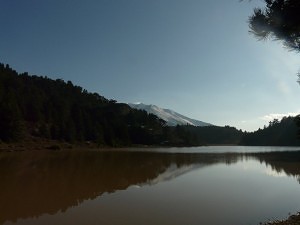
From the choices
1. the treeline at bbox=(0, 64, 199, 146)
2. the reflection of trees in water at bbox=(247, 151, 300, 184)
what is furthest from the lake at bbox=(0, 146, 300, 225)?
the treeline at bbox=(0, 64, 199, 146)

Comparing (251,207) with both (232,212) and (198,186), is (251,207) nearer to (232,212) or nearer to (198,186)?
(232,212)

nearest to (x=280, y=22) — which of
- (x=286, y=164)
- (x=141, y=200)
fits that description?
(x=141, y=200)

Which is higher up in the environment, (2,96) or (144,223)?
(2,96)

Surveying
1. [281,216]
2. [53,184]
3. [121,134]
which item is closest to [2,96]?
[121,134]

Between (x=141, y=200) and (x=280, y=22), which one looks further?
(x=141, y=200)

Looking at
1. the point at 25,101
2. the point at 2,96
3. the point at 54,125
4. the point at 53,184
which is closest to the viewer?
the point at 53,184

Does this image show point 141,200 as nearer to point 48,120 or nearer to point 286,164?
point 286,164

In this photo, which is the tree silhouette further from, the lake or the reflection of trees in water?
the reflection of trees in water

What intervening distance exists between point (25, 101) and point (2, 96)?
29819mm

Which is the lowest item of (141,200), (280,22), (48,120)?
(141,200)

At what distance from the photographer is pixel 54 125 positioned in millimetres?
150625

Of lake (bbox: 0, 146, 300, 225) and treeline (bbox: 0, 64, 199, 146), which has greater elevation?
treeline (bbox: 0, 64, 199, 146)

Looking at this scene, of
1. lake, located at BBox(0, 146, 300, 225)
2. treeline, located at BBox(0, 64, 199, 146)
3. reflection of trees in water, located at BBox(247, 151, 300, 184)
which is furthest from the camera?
treeline, located at BBox(0, 64, 199, 146)

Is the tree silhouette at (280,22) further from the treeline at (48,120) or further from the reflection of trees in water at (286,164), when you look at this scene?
the treeline at (48,120)
